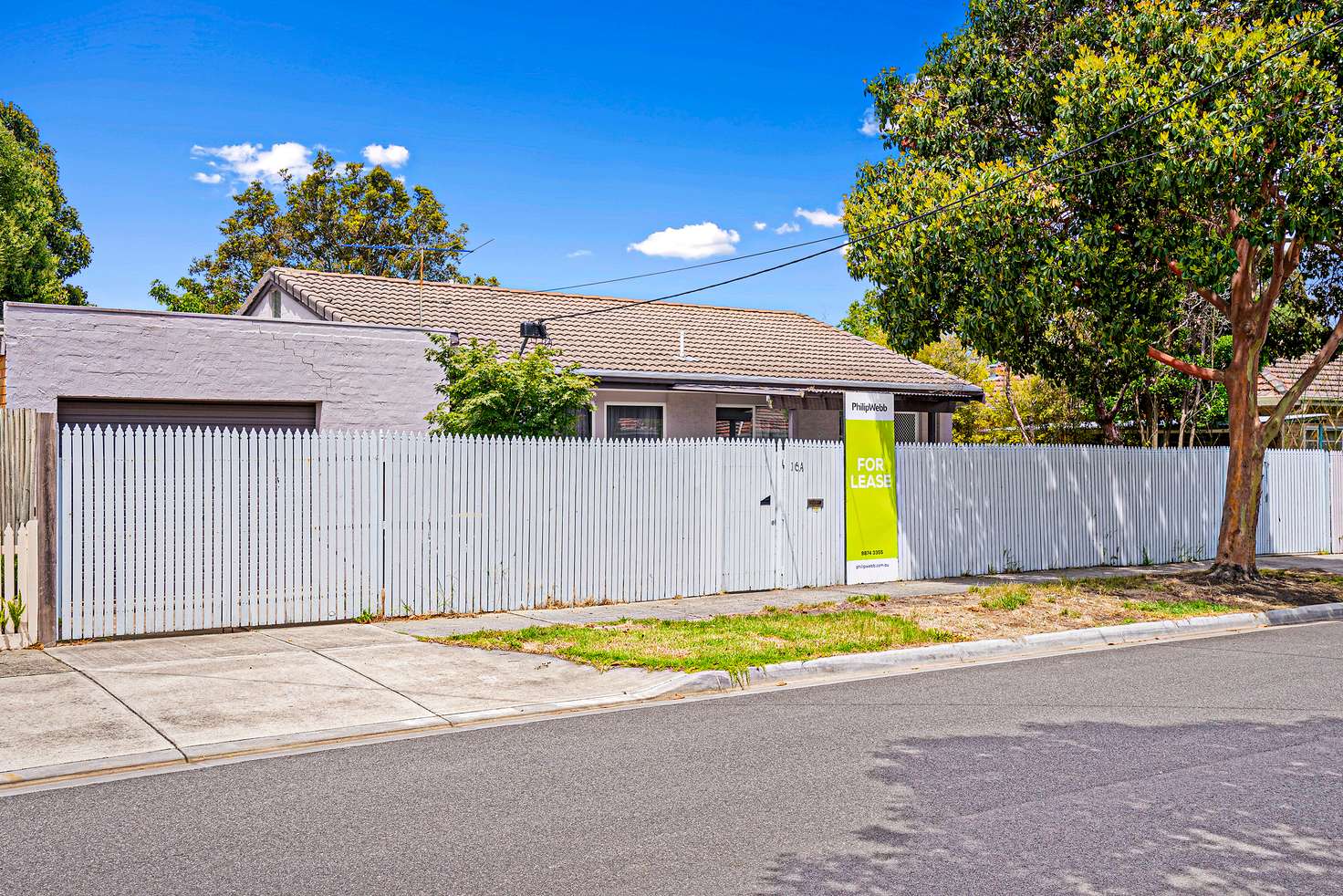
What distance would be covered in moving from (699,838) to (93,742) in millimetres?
4129

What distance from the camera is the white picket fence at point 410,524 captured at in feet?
34.5

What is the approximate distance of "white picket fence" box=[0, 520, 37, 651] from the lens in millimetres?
9859

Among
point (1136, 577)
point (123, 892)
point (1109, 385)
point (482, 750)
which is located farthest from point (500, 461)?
point (1109, 385)

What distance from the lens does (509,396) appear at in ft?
45.9

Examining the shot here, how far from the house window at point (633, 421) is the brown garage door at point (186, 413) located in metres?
5.82

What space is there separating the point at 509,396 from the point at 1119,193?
7.84 metres

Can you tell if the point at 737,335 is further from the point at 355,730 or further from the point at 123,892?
the point at 123,892

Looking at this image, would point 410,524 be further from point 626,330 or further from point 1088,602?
point 626,330

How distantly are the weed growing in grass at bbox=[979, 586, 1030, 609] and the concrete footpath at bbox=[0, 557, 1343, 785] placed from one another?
537 cm

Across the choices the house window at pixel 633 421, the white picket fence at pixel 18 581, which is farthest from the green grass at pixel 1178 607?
the white picket fence at pixel 18 581

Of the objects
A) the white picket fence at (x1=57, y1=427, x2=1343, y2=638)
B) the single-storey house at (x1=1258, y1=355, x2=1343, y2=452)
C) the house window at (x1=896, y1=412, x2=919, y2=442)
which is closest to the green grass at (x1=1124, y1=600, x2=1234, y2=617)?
the white picket fence at (x1=57, y1=427, x2=1343, y2=638)

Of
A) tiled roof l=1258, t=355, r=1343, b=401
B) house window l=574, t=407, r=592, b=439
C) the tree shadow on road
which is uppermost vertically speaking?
tiled roof l=1258, t=355, r=1343, b=401

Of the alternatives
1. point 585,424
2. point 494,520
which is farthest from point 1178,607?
point 585,424

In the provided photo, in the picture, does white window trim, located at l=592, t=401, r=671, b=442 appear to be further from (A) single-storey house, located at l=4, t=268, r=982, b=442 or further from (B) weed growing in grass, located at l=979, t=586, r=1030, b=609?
(B) weed growing in grass, located at l=979, t=586, r=1030, b=609
